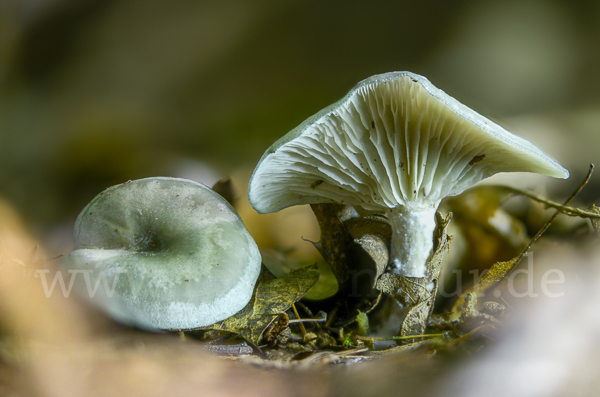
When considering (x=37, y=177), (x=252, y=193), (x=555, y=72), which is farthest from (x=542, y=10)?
(x=37, y=177)

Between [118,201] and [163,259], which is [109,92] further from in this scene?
[163,259]

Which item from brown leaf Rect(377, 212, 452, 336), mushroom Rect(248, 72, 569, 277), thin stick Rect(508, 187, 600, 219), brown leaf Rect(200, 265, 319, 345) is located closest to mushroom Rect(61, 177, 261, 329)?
brown leaf Rect(200, 265, 319, 345)

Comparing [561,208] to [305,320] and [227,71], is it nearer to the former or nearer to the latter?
[305,320]

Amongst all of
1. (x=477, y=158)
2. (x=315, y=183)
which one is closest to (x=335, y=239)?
(x=315, y=183)

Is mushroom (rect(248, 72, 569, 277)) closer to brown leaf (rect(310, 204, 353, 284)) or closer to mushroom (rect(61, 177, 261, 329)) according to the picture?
brown leaf (rect(310, 204, 353, 284))

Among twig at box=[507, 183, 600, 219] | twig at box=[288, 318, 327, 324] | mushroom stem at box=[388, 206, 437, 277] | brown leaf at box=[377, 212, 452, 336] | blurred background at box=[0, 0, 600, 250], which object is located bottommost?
twig at box=[288, 318, 327, 324]

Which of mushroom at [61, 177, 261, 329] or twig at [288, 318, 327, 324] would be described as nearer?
mushroom at [61, 177, 261, 329]
